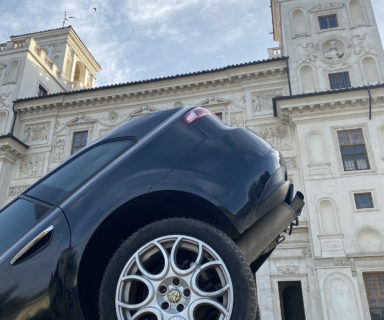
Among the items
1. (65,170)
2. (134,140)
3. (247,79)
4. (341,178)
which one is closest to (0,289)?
(65,170)

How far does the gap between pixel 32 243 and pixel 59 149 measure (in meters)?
18.5

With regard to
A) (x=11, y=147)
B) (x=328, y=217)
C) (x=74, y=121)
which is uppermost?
(x=74, y=121)

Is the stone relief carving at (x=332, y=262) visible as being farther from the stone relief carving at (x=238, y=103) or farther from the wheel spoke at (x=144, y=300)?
the wheel spoke at (x=144, y=300)

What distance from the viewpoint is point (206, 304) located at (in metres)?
2.19

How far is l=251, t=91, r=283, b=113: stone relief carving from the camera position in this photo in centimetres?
1764

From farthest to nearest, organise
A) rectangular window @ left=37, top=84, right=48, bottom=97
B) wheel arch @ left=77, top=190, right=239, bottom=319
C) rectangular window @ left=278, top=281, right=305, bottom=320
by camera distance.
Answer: rectangular window @ left=37, top=84, right=48, bottom=97, rectangular window @ left=278, top=281, right=305, bottom=320, wheel arch @ left=77, top=190, right=239, bottom=319

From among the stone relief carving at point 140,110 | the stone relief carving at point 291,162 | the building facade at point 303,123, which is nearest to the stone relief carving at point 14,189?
the building facade at point 303,123

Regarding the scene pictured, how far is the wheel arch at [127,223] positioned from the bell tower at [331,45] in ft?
52.2

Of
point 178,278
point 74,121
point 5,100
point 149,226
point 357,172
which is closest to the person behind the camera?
point 178,278

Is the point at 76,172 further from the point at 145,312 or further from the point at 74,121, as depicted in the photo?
the point at 74,121

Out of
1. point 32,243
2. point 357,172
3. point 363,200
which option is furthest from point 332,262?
point 32,243

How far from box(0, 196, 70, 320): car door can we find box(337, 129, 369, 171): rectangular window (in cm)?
1470

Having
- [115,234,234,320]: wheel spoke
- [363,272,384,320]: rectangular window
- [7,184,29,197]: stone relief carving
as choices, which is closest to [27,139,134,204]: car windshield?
[115,234,234,320]: wheel spoke

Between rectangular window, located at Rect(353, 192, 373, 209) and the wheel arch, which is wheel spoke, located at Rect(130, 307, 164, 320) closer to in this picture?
the wheel arch
